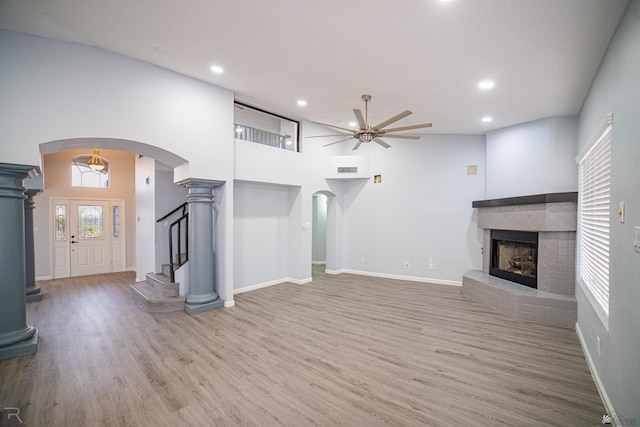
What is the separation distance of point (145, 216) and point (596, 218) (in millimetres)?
7481

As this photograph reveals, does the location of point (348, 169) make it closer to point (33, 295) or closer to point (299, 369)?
point (299, 369)

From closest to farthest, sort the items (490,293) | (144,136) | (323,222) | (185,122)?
(144,136) < (185,122) < (490,293) < (323,222)

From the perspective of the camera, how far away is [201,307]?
14.7ft

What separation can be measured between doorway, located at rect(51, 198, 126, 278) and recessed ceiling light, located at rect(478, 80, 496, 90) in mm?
8929

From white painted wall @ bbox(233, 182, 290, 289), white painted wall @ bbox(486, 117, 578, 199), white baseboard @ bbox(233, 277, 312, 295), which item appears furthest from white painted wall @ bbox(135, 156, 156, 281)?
white painted wall @ bbox(486, 117, 578, 199)

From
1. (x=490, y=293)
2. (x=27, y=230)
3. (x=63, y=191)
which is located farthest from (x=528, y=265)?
(x=63, y=191)

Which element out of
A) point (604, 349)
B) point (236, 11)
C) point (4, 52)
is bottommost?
point (604, 349)

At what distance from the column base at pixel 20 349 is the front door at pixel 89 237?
5.10 metres

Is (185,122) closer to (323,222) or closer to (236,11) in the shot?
(236,11)

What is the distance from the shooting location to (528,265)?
5.00 meters

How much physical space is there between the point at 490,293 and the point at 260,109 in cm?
528

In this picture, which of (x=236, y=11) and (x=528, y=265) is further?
(x=528, y=265)

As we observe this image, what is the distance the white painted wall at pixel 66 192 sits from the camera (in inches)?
272

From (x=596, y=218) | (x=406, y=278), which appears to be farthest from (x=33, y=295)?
(x=596, y=218)
